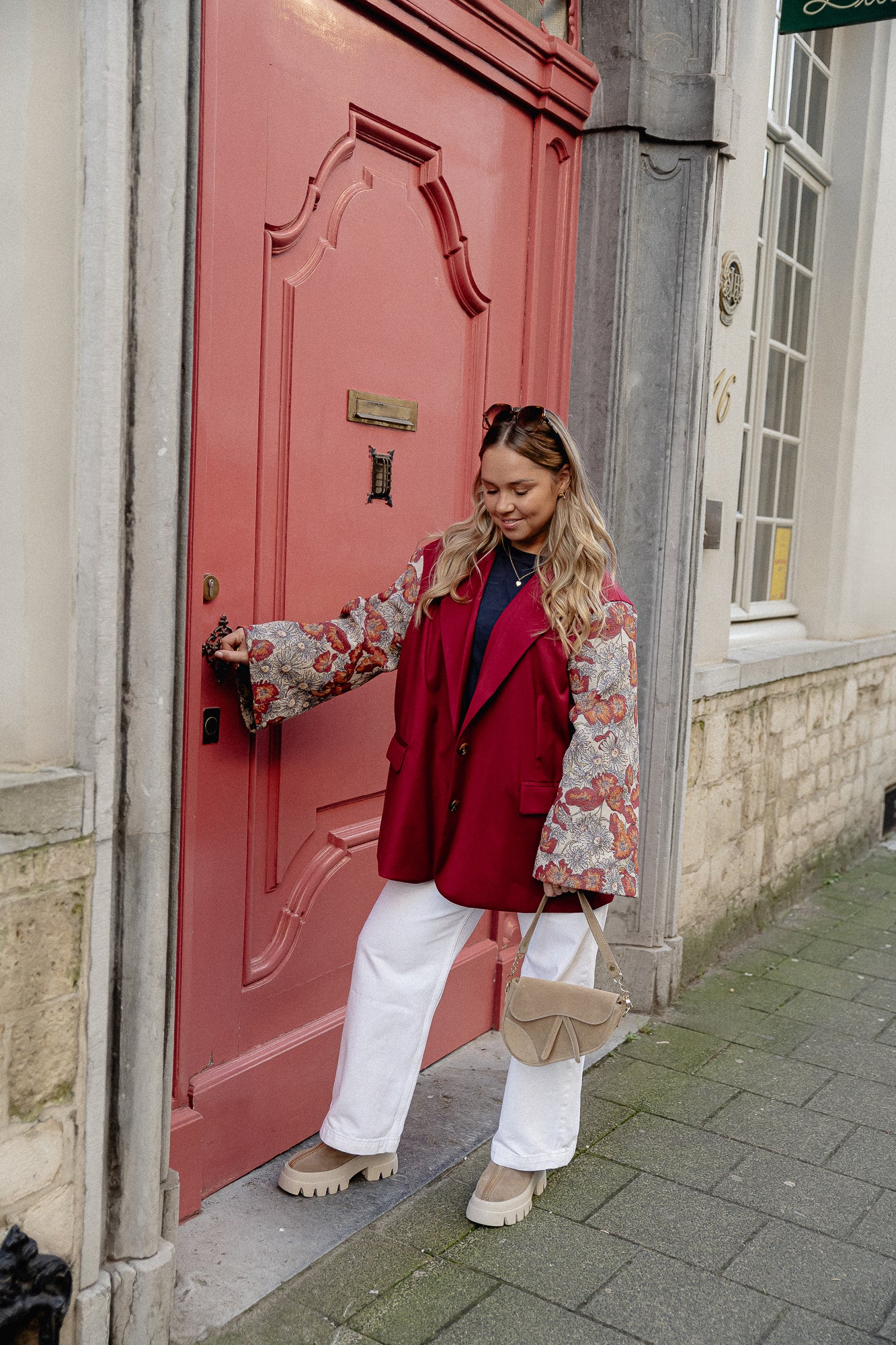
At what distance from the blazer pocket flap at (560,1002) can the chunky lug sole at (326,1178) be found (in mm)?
564

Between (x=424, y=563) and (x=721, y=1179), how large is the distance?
1711 mm

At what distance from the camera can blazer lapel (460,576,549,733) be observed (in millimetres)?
2686

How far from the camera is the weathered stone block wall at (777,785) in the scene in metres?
4.66

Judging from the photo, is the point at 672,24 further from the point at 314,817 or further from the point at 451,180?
the point at 314,817

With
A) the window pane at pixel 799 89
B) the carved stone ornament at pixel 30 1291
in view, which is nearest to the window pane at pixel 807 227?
the window pane at pixel 799 89

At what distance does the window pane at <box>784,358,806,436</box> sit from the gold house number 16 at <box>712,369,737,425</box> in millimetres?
1571

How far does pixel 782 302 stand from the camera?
5.72 meters

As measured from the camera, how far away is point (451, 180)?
3332 mm

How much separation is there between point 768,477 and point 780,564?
0.46 metres

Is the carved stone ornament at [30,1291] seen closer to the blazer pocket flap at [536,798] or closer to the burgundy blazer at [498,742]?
the burgundy blazer at [498,742]

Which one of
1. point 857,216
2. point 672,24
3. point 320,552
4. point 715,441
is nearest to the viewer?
point 320,552

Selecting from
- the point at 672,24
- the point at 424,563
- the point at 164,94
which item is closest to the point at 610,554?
the point at 424,563

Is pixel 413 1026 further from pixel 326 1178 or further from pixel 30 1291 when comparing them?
pixel 30 1291

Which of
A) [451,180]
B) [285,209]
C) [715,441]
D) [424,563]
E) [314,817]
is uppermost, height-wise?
[451,180]
